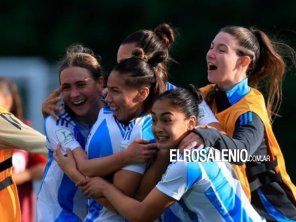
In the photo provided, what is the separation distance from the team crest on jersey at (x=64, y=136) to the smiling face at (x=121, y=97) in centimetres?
29

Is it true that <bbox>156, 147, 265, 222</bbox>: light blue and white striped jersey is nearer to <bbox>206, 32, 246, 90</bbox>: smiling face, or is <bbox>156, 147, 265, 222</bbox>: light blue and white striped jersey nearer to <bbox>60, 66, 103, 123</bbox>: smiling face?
<bbox>206, 32, 246, 90</bbox>: smiling face

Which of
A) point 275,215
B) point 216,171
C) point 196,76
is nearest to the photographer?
point 216,171

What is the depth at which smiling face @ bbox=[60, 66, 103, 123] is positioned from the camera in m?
5.54

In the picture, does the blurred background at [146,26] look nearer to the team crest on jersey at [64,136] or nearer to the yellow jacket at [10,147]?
the yellow jacket at [10,147]

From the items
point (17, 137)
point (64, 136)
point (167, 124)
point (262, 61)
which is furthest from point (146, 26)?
point (167, 124)

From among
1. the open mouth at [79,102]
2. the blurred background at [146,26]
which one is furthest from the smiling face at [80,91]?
the blurred background at [146,26]

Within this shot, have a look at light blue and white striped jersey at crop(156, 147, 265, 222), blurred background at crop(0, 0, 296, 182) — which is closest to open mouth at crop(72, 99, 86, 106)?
light blue and white striped jersey at crop(156, 147, 265, 222)

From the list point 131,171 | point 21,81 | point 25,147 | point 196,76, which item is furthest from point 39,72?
point 131,171

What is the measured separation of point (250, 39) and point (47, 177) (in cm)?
108

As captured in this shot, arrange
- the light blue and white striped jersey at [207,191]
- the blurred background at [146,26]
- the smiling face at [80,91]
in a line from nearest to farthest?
the light blue and white striped jersey at [207,191], the smiling face at [80,91], the blurred background at [146,26]

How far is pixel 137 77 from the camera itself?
523 cm

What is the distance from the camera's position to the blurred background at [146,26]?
1219 centimetres

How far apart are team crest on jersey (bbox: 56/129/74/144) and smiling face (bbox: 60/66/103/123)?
12 cm

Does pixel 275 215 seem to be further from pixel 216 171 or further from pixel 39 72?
pixel 39 72
